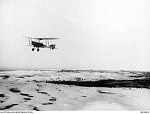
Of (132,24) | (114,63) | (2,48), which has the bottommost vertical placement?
(114,63)

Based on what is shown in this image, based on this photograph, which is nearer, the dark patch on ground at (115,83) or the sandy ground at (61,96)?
the sandy ground at (61,96)

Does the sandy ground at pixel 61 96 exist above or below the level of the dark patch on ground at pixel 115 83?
below

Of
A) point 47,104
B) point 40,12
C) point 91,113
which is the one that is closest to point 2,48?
point 40,12

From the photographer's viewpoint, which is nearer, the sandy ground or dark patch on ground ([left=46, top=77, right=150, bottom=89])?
the sandy ground

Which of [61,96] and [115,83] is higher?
[115,83]

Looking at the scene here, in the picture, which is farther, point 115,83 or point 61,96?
point 115,83

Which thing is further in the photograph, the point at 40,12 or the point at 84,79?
the point at 84,79

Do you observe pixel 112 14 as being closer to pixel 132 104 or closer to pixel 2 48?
pixel 132 104

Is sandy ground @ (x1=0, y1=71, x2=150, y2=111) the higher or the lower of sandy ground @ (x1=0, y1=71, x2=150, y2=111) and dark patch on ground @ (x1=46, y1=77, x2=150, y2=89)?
the lower
